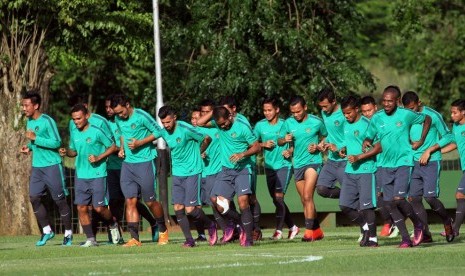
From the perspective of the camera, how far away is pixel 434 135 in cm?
2097

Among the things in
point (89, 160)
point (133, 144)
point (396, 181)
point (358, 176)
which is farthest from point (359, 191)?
point (89, 160)

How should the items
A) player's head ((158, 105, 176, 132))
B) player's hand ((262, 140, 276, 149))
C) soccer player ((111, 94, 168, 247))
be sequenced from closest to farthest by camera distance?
1. player's head ((158, 105, 176, 132))
2. soccer player ((111, 94, 168, 247))
3. player's hand ((262, 140, 276, 149))

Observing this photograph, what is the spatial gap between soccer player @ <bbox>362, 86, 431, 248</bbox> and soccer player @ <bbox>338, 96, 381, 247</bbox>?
20cm

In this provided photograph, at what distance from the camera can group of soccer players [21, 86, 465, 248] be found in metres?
19.3

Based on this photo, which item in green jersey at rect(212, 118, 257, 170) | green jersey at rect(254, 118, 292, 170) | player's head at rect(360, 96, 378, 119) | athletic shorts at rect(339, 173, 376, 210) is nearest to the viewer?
athletic shorts at rect(339, 173, 376, 210)

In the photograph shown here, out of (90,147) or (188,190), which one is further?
(90,147)

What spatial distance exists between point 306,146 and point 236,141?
194 centimetres

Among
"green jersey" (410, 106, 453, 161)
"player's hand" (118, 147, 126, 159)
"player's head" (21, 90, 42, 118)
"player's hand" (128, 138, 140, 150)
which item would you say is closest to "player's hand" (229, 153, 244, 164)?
"player's hand" (128, 138, 140, 150)

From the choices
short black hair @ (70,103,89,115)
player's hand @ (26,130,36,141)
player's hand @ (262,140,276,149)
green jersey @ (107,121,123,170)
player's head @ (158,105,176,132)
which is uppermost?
short black hair @ (70,103,89,115)

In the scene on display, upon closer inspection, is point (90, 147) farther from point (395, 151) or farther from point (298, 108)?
point (395, 151)

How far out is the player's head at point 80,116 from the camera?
21531mm

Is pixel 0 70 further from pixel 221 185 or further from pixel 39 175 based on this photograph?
pixel 221 185

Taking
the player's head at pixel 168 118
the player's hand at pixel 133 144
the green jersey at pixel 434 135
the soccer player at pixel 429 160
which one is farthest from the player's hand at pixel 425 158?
the player's hand at pixel 133 144

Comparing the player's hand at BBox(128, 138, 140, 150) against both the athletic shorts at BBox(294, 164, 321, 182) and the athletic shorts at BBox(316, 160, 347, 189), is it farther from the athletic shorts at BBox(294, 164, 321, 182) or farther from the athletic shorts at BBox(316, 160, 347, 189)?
the athletic shorts at BBox(316, 160, 347, 189)
